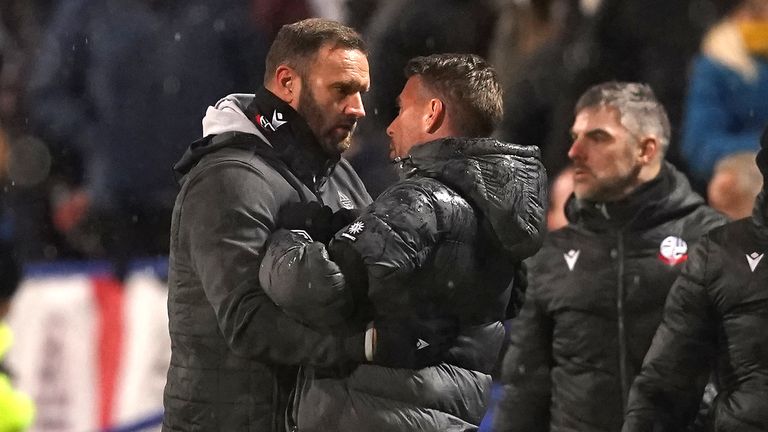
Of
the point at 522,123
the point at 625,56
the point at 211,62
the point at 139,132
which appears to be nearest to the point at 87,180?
the point at 139,132

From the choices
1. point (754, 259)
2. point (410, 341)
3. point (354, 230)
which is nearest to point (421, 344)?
point (410, 341)

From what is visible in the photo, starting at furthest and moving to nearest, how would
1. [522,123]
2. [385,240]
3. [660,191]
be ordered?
[522,123] < [660,191] < [385,240]

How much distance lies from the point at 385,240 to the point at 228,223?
0.49m

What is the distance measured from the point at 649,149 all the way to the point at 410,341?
79.2 inches

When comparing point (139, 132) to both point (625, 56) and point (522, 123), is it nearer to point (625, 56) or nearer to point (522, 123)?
point (522, 123)

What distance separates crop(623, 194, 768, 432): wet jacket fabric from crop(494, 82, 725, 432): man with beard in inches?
23.7

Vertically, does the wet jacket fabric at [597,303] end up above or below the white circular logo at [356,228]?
below

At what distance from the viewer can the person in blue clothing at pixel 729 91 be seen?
20.5 feet

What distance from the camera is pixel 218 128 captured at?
3.78 metres

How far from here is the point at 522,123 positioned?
21.3ft

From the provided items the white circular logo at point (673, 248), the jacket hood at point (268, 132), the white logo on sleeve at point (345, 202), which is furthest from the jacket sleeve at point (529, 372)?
the jacket hood at point (268, 132)

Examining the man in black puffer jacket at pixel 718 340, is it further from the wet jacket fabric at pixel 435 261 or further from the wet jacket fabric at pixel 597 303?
the wet jacket fabric at pixel 435 261

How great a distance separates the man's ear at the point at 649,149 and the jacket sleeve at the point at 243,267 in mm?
1943

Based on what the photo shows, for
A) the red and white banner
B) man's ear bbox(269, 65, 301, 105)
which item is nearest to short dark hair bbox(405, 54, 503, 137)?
man's ear bbox(269, 65, 301, 105)
